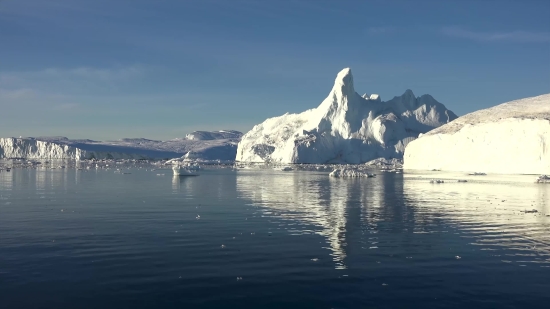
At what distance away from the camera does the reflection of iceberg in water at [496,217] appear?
14.1 m

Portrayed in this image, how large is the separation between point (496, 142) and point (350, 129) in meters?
50.0

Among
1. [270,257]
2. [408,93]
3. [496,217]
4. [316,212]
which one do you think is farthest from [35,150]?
[270,257]

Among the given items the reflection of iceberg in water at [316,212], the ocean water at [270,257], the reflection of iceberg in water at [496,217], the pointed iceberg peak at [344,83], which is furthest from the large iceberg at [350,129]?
the ocean water at [270,257]

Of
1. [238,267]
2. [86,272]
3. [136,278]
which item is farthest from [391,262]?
[86,272]

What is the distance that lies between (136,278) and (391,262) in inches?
231

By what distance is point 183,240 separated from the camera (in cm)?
1417

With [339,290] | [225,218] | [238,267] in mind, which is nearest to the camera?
[339,290]

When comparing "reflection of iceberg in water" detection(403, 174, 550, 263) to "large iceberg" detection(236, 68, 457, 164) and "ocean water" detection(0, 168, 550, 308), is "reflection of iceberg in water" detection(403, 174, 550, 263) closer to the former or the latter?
"ocean water" detection(0, 168, 550, 308)

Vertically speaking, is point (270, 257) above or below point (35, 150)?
below

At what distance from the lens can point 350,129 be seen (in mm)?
113250

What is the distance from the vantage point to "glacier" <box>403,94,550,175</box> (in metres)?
58.1

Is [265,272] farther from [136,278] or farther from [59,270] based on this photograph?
[59,270]

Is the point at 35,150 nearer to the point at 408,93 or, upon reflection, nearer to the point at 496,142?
the point at 408,93

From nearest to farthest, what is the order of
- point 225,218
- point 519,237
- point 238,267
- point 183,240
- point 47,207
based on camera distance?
point 238,267 → point 183,240 → point 519,237 → point 225,218 → point 47,207
